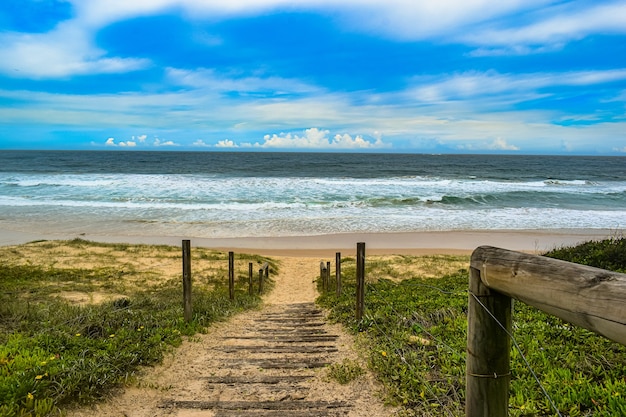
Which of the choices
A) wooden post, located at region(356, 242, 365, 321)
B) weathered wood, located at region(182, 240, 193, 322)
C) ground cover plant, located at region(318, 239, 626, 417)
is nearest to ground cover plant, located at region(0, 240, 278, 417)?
weathered wood, located at region(182, 240, 193, 322)

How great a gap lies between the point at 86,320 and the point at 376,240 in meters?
16.0

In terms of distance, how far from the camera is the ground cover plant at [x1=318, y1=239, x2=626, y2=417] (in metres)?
3.37

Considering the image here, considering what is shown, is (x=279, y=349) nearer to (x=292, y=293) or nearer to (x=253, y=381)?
(x=253, y=381)

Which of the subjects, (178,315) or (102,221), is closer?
(178,315)

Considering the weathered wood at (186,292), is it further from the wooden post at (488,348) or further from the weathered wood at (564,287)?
the weathered wood at (564,287)

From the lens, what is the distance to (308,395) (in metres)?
4.12

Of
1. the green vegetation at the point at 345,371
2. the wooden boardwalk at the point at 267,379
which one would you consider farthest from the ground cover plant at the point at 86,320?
the green vegetation at the point at 345,371

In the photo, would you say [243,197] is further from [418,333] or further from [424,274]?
[418,333]

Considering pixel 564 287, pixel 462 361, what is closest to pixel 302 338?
pixel 462 361

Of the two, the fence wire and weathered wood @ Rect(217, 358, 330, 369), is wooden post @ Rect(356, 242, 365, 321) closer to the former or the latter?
the fence wire

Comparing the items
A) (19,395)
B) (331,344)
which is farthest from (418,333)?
(19,395)

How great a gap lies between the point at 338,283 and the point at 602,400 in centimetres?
658

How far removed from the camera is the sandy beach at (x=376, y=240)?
61.5ft

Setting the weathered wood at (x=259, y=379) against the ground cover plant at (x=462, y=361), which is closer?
the ground cover plant at (x=462, y=361)
